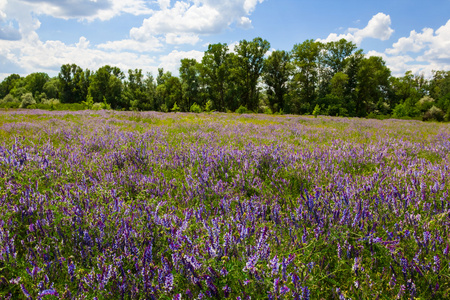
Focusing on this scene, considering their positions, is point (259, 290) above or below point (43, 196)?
below

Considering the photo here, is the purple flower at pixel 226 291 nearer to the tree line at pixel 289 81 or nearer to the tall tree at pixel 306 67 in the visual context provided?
the tree line at pixel 289 81

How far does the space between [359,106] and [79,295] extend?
69.6 metres

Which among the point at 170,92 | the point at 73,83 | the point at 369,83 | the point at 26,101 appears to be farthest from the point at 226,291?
the point at 73,83

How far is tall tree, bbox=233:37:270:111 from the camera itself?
185 feet

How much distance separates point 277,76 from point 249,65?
28.3ft

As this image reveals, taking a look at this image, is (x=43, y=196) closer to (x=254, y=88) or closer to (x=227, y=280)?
(x=227, y=280)

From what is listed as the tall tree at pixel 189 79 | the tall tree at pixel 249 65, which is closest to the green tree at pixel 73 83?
the tall tree at pixel 189 79

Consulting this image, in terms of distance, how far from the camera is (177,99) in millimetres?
68938

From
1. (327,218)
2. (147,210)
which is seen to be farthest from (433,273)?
(147,210)

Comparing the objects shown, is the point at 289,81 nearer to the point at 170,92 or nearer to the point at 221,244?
the point at 170,92

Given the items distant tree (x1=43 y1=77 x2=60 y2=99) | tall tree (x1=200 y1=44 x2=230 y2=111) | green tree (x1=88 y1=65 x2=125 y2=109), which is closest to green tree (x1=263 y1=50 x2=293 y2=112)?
tall tree (x1=200 y1=44 x2=230 y2=111)

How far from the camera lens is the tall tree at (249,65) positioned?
5631 cm

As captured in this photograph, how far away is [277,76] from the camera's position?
2442 inches

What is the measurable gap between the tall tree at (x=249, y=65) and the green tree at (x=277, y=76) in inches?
98.9
